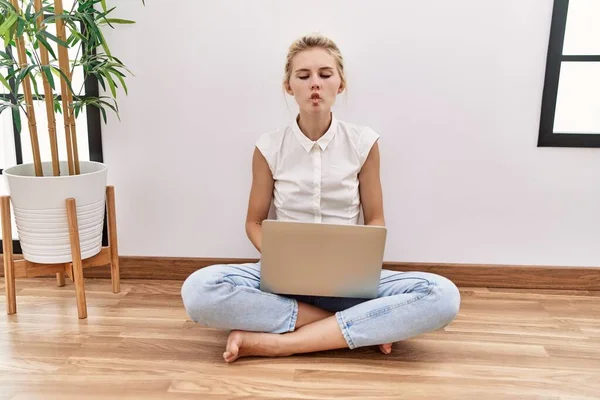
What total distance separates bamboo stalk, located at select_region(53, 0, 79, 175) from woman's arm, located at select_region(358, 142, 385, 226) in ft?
3.08

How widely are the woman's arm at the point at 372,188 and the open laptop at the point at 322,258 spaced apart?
0.33 metres

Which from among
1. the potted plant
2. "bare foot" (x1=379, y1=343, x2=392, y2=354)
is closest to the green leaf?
the potted plant

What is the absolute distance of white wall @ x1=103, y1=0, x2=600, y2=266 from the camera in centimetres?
180

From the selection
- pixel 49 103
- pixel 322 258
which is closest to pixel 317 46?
pixel 322 258

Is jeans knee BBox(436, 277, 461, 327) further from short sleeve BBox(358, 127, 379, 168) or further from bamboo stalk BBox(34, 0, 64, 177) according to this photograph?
→ bamboo stalk BBox(34, 0, 64, 177)

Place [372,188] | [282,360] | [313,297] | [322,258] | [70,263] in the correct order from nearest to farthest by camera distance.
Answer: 1. [322,258]
2. [282,360]
3. [313,297]
4. [372,188]
5. [70,263]

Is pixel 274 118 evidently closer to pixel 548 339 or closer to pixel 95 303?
pixel 95 303

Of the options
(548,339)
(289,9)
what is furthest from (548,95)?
(289,9)

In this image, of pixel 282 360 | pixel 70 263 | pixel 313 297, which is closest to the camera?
pixel 282 360

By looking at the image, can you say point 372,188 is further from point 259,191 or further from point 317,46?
point 317,46

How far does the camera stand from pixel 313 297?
5.09 feet

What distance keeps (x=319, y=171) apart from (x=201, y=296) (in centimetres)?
51

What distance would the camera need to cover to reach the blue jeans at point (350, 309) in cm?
140

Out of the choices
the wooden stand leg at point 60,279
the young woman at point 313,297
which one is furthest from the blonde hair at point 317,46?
the wooden stand leg at point 60,279
